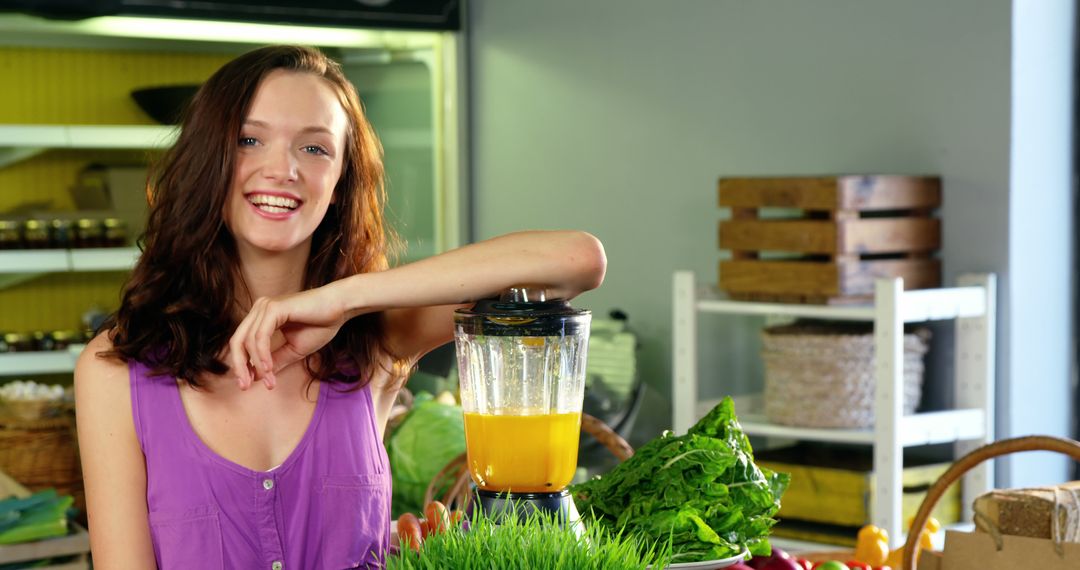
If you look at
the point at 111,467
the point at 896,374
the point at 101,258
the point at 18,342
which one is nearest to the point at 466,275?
the point at 111,467

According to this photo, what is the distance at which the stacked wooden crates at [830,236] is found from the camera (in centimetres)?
307

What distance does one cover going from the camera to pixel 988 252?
127 inches

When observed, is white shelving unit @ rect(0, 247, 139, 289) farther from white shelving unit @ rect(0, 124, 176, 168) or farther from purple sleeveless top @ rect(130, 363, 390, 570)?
purple sleeveless top @ rect(130, 363, 390, 570)

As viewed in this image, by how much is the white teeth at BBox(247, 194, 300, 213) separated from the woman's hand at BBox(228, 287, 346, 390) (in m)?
0.15

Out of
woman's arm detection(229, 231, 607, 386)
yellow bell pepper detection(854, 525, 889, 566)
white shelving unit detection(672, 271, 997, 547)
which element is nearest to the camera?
woman's arm detection(229, 231, 607, 386)

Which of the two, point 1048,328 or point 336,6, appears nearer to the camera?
point 1048,328

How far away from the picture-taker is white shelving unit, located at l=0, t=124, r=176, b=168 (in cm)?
423

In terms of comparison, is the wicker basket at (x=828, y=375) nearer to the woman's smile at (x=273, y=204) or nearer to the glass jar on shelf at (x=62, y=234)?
the woman's smile at (x=273, y=204)

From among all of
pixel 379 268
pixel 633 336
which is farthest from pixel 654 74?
pixel 379 268

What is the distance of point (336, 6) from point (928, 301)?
7.88 ft

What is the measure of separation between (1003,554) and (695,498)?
458 mm

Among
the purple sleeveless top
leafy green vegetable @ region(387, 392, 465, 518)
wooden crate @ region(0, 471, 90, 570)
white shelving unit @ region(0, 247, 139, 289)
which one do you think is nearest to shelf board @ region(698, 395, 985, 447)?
leafy green vegetable @ region(387, 392, 465, 518)

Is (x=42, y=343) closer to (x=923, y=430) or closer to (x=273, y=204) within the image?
(x=923, y=430)

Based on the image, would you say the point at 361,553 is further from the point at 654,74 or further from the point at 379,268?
the point at 654,74
